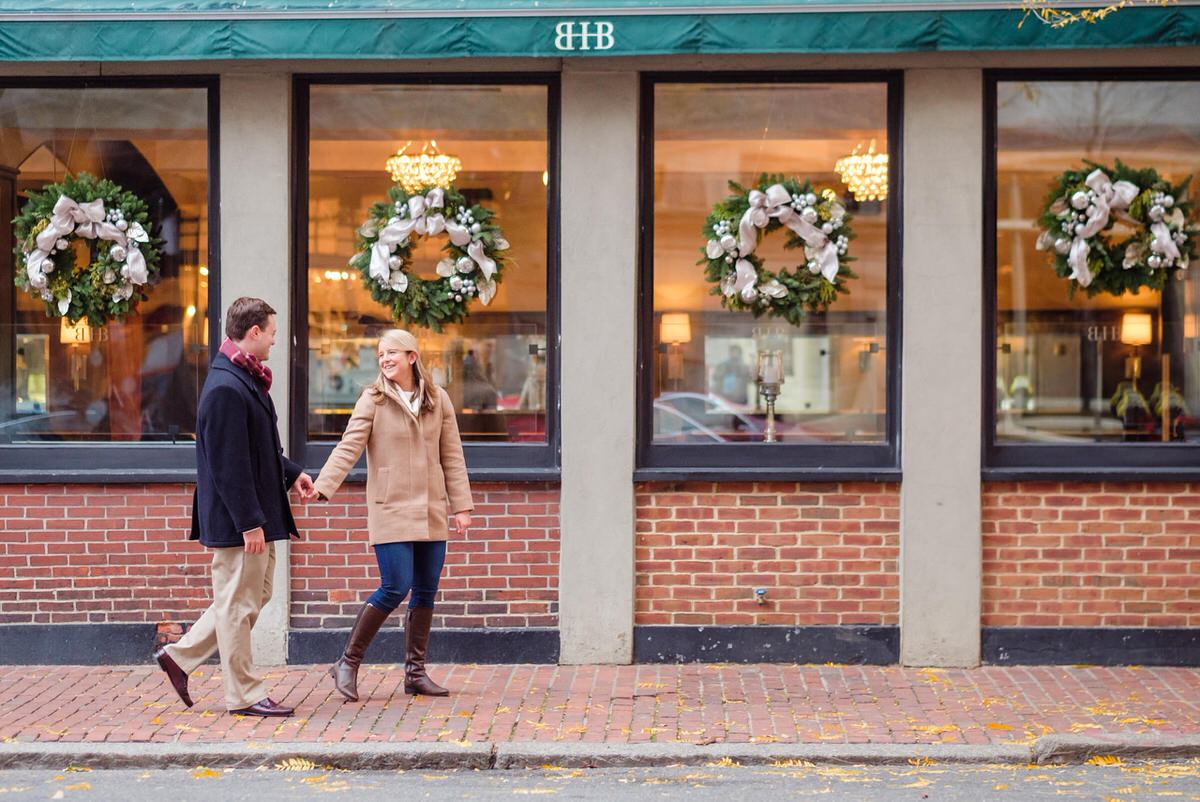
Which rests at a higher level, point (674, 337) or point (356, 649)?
point (674, 337)

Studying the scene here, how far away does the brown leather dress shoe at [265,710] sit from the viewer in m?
6.84

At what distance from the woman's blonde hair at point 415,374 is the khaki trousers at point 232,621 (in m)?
1.00

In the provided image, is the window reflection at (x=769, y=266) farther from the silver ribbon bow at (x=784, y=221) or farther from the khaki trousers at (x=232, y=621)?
the khaki trousers at (x=232, y=621)

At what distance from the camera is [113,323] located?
852 cm

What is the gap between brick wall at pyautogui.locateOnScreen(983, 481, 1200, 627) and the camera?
8.16m

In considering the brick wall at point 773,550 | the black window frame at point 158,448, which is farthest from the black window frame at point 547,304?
the brick wall at point 773,550

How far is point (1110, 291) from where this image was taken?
8.47 m

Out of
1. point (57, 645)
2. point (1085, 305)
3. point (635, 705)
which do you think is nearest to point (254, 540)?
point (635, 705)

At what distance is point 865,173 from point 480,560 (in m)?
3.21

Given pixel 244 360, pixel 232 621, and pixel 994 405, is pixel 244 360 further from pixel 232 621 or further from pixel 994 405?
pixel 994 405

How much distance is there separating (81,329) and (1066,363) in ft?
19.5

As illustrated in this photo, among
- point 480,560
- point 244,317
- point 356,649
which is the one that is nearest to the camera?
point 244,317

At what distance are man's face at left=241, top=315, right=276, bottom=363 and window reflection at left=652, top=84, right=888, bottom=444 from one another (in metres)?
2.46

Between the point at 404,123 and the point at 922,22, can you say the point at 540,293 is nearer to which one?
the point at 404,123
